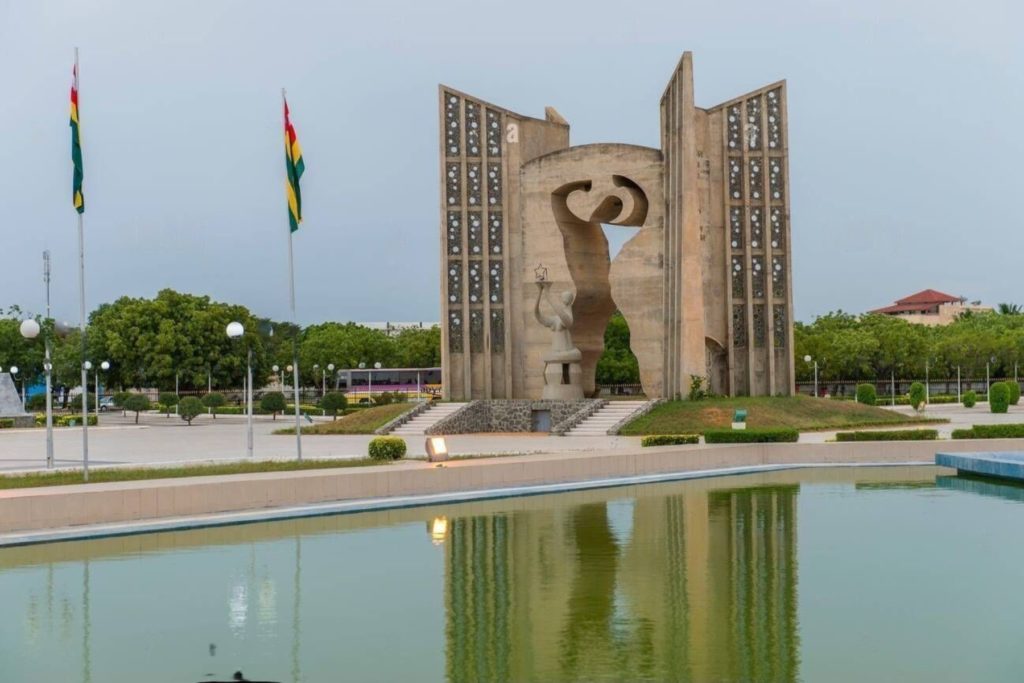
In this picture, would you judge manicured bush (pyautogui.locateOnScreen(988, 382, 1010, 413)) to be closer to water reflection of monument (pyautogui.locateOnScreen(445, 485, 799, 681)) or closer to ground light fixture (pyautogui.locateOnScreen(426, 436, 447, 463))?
ground light fixture (pyautogui.locateOnScreen(426, 436, 447, 463))

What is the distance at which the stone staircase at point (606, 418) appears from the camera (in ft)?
116

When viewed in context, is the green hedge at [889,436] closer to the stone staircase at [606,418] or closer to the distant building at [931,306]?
the stone staircase at [606,418]

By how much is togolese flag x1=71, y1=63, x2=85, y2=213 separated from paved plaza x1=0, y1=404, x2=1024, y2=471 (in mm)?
7118

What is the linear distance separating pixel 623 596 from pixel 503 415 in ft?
91.8

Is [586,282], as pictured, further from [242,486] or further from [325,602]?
[325,602]

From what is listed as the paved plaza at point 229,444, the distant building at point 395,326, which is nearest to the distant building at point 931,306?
the distant building at point 395,326

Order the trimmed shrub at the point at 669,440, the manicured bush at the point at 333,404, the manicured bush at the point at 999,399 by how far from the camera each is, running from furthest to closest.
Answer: the manicured bush at the point at 333,404 < the manicured bush at the point at 999,399 < the trimmed shrub at the point at 669,440

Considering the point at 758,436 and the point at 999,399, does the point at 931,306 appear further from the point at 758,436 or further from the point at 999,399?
the point at 758,436

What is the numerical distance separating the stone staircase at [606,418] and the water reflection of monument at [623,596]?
700 inches

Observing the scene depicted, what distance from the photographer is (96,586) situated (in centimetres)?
1211

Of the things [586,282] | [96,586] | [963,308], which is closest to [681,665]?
[96,586]

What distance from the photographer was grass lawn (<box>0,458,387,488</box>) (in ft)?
64.6

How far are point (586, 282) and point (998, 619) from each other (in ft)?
102

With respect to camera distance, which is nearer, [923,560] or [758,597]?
[758,597]
